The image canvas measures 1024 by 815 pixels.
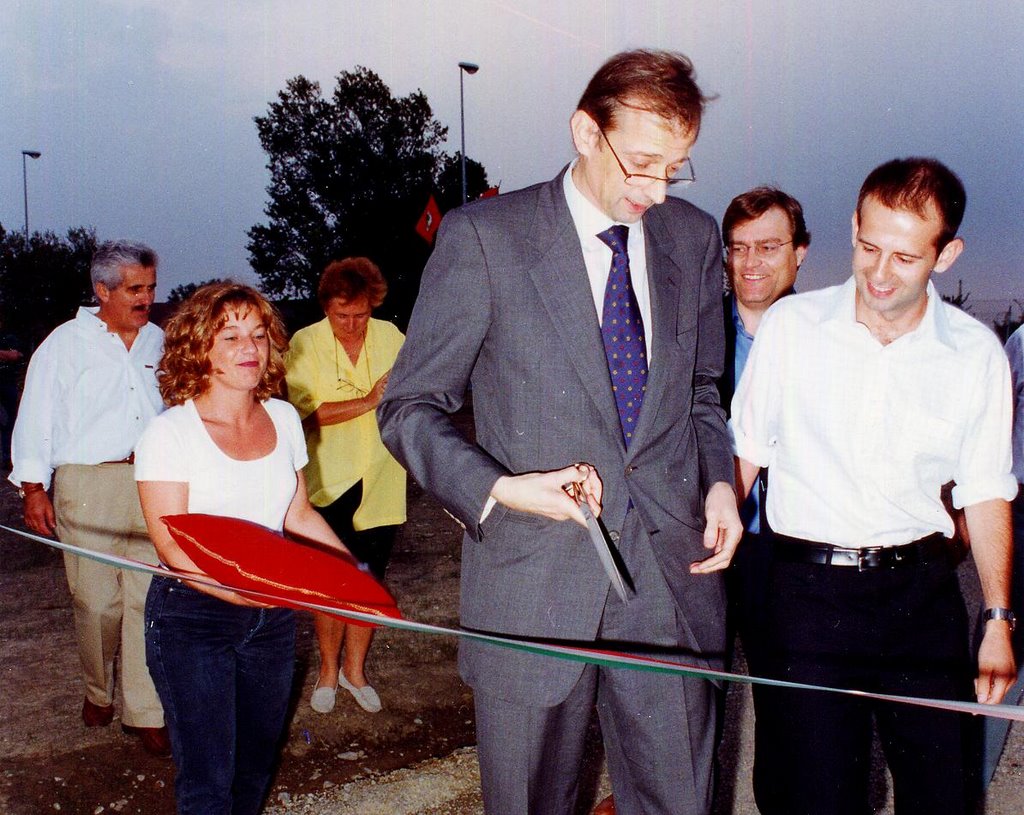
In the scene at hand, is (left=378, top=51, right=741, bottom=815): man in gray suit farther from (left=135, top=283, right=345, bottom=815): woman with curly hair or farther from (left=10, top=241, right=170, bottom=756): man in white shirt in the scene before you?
(left=10, top=241, right=170, bottom=756): man in white shirt

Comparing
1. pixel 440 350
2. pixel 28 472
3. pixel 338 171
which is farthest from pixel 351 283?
pixel 338 171

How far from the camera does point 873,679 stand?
2.05 metres

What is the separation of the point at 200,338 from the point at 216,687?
93 centimetres

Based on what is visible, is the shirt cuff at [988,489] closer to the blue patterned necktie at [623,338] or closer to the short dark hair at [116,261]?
the blue patterned necktie at [623,338]

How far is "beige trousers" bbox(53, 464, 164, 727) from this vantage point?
12.5ft

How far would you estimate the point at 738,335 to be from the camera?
Answer: 3176 mm

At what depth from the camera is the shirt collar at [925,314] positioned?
6.69 ft

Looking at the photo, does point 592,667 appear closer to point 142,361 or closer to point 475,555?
point 475,555

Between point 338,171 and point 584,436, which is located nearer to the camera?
point 584,436

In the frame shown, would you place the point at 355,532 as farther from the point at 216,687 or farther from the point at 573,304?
the point at 573,304

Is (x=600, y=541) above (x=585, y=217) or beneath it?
beneath

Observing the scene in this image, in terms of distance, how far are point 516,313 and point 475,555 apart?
0.49 m

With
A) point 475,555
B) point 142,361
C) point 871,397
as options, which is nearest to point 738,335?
point 871,397

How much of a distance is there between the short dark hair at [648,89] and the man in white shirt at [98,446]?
2551 mm
